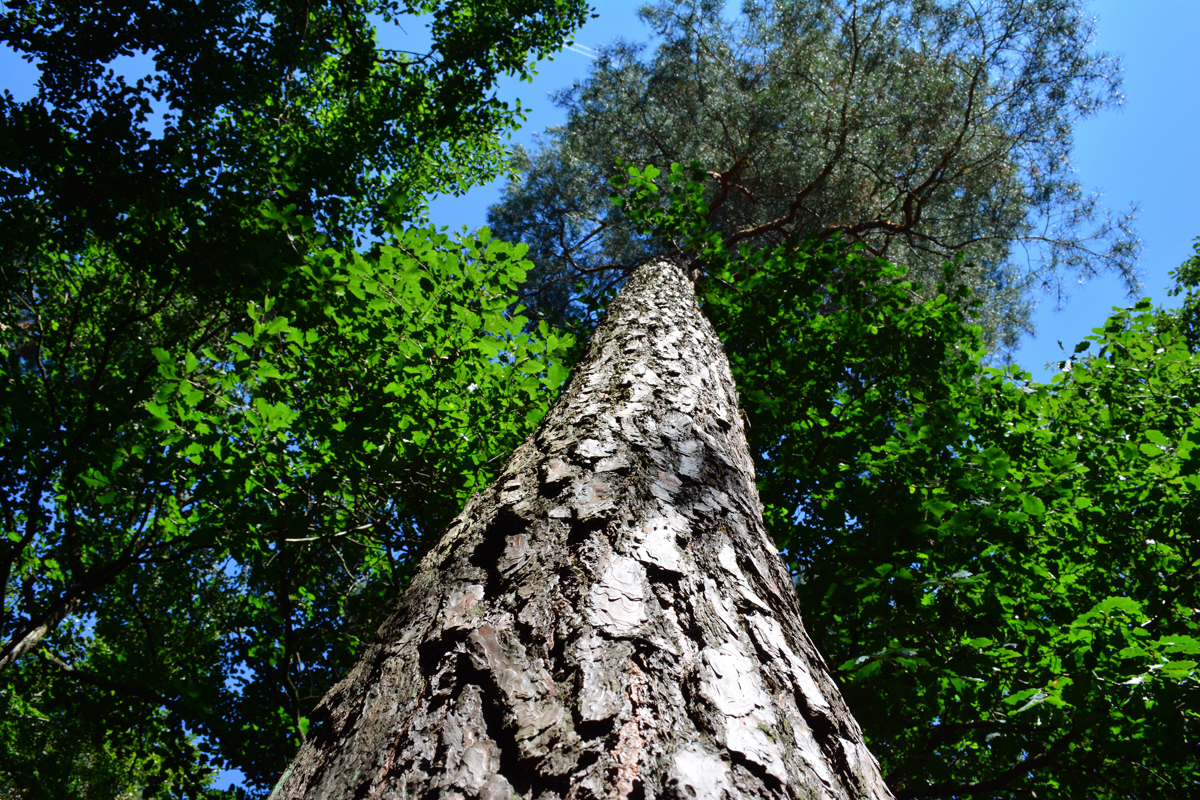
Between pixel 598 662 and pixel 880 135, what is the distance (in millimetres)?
9752

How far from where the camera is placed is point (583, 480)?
1.57 metres

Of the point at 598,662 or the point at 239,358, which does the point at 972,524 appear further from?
the point at 239,358

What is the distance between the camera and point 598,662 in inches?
39.6

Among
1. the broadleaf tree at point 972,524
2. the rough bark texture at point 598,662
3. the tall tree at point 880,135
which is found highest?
the tall tree at point 880,135

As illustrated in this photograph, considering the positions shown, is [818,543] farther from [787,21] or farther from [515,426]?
[787,21]

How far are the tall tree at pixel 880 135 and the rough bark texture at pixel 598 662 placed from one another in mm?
6939

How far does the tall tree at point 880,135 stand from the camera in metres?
8.52

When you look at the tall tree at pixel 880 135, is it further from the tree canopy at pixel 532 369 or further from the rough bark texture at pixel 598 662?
the rough bark texture at pixel 598 662

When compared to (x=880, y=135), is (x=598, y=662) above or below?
below

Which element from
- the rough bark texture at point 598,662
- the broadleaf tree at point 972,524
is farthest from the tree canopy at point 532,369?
the rough bark texture at point 598,662

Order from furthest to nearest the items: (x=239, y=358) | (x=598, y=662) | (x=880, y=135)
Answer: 1. (x=880, y=135)
2. (x=239, y=358)
3. (x=598, y=662)

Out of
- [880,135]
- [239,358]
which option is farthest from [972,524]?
[880,135]

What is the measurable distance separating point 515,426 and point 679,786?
9.56ft

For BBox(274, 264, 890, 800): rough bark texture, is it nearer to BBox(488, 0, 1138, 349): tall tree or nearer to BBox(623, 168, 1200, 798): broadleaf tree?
BBox(623, 168, 1200, 798): broadleaf tree
